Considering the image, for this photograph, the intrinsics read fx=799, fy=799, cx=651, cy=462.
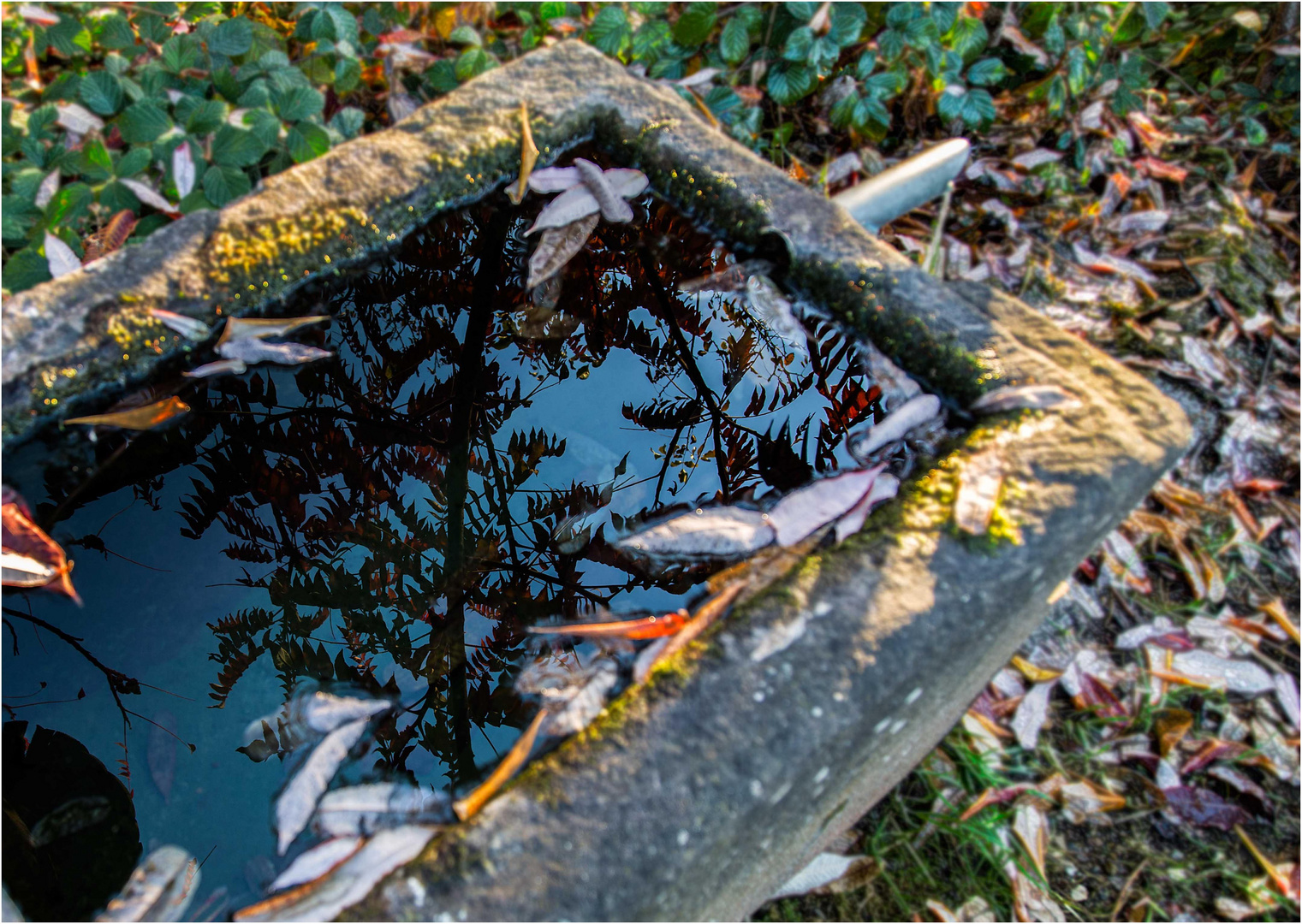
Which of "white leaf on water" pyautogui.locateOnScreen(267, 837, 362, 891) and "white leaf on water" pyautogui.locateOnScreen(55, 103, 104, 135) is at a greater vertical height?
"white leaf on water" pyautogui.locateOnScreen(55, 103, 104, 135)

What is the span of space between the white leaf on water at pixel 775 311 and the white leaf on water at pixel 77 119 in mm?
1504

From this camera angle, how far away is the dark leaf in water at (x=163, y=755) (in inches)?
33.8

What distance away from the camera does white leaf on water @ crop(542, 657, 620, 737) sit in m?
0.76

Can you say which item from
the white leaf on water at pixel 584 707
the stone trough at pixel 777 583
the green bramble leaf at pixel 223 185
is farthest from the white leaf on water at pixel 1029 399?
the green bramble leaf at pixel 223 185

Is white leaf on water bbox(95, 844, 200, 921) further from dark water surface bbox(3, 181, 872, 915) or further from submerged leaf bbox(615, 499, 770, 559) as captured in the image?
submerged leaf bbox(615, 499, 770, 559)

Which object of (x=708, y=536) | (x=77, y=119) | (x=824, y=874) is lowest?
(x=824, y=874)

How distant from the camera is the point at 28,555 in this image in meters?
0.96

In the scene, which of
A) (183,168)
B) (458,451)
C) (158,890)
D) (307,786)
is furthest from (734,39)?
(158,890)

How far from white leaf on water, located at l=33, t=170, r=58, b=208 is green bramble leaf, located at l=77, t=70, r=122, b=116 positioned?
0.19m

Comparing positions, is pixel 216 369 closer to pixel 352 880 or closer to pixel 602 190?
pixel 602 190

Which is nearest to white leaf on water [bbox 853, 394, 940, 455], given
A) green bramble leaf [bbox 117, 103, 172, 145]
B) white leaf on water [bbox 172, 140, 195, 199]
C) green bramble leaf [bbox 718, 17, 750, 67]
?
green bramble leaf [bbox 718, 17, 750, 67]

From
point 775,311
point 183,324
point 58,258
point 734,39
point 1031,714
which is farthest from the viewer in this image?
point 734,39

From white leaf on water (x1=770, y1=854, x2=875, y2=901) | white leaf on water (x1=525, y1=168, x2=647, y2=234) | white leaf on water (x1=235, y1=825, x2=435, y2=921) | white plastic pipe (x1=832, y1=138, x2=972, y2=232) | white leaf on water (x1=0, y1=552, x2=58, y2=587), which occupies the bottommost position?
white leaf on water (x1=770, y1=854, x2=875, y2=901)

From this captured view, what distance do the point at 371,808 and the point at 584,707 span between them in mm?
249
